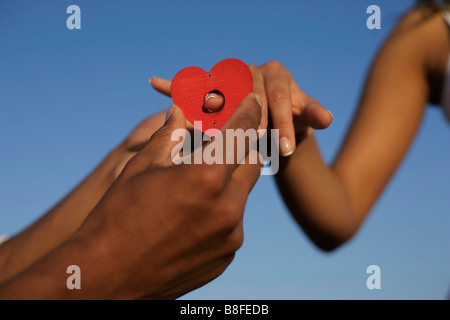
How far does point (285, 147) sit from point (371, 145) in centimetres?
90

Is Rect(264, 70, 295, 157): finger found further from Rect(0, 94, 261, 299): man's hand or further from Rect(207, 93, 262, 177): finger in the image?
Rect(0, 94, 261, 299): man's hand

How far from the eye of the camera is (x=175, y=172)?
28.5 inches

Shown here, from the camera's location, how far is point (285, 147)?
127 centimetres

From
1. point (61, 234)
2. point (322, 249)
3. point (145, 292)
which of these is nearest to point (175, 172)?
point (145, 292)

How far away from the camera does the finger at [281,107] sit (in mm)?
1286

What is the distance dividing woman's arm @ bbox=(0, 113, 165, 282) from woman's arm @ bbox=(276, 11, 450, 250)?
72cm

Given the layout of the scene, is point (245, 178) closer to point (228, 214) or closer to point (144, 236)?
point (228, 214)

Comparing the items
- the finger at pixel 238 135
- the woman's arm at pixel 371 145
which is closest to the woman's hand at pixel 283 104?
the woman's arm at pixel 371 145

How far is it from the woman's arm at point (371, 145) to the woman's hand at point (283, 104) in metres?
0.20

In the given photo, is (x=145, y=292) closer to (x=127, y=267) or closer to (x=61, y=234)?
(x=127, y=267)

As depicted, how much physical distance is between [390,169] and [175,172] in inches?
65.8

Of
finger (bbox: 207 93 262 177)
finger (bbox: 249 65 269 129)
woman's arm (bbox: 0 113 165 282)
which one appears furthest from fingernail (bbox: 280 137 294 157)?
woman's arm (bbox: 0 113 165 282)

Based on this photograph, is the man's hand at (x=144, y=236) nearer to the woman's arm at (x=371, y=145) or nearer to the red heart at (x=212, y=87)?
the red heart at (x=212, y=87)

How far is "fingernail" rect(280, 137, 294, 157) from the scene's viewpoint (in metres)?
1.27
